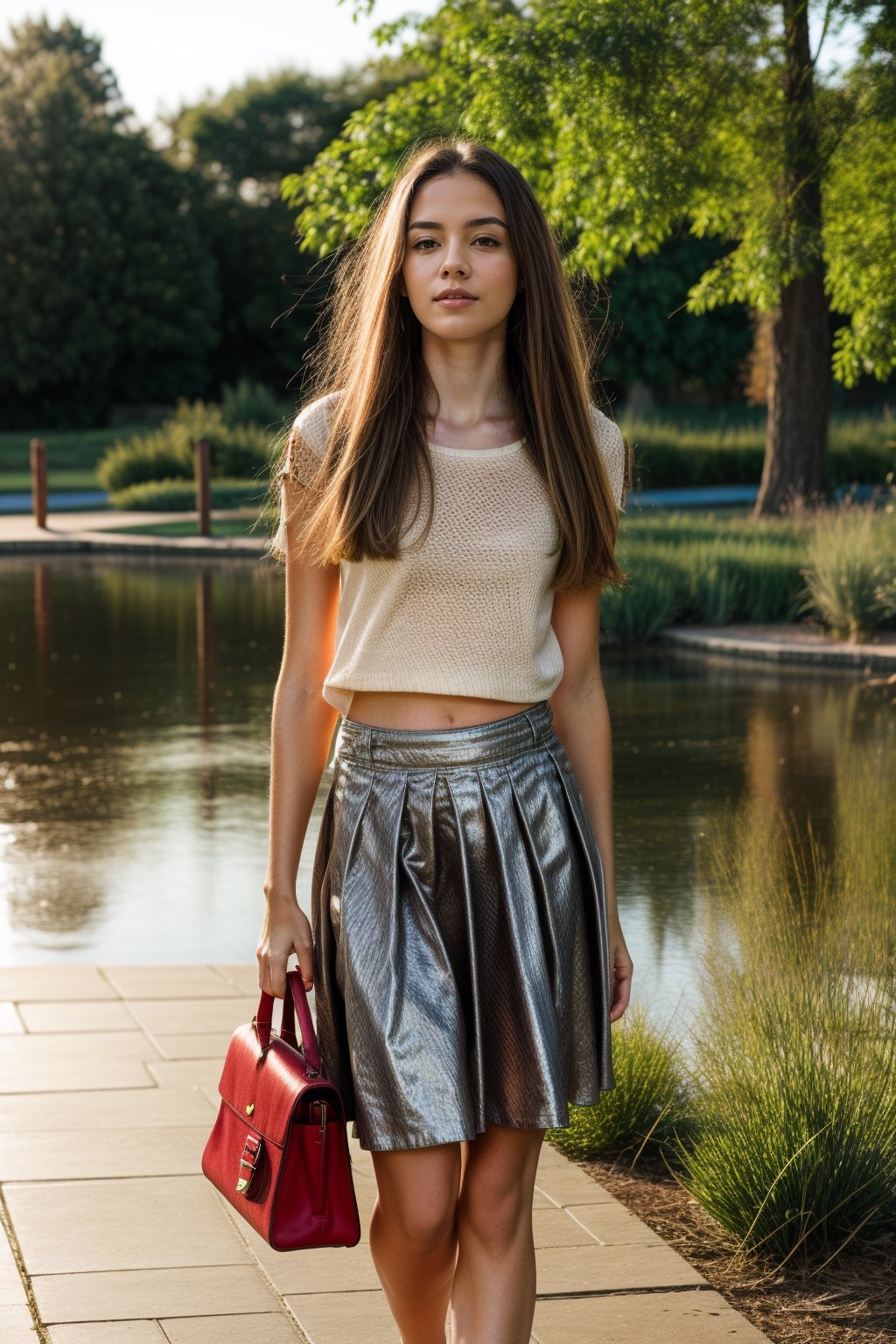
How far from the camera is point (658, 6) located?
11.9 metres

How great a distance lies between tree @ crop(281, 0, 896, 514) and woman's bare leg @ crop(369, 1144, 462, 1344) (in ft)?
30.0

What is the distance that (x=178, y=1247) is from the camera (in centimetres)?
373

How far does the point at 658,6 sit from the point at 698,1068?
9212mm

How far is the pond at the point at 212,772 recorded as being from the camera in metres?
6.91

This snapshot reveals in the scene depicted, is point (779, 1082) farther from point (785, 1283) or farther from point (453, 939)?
point (453, 939)

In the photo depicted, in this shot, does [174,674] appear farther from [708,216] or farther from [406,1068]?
[406,1068]

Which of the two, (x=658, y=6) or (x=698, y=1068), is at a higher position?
(x=658, y=6)

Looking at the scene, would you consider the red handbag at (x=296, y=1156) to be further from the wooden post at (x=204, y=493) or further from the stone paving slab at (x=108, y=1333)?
the wooden post at (x=204, y=493)

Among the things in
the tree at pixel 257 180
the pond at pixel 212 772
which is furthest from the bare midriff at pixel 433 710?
the tree at pixel 257 180

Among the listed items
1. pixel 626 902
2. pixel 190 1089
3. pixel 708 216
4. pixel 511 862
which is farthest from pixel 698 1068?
pixel 708 216

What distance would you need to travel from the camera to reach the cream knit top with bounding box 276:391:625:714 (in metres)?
2.77

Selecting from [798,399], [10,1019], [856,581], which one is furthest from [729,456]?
[10,1019]

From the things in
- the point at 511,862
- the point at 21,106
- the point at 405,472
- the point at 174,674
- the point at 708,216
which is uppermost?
the point at 21,106

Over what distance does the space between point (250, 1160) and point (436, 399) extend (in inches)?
46.5
